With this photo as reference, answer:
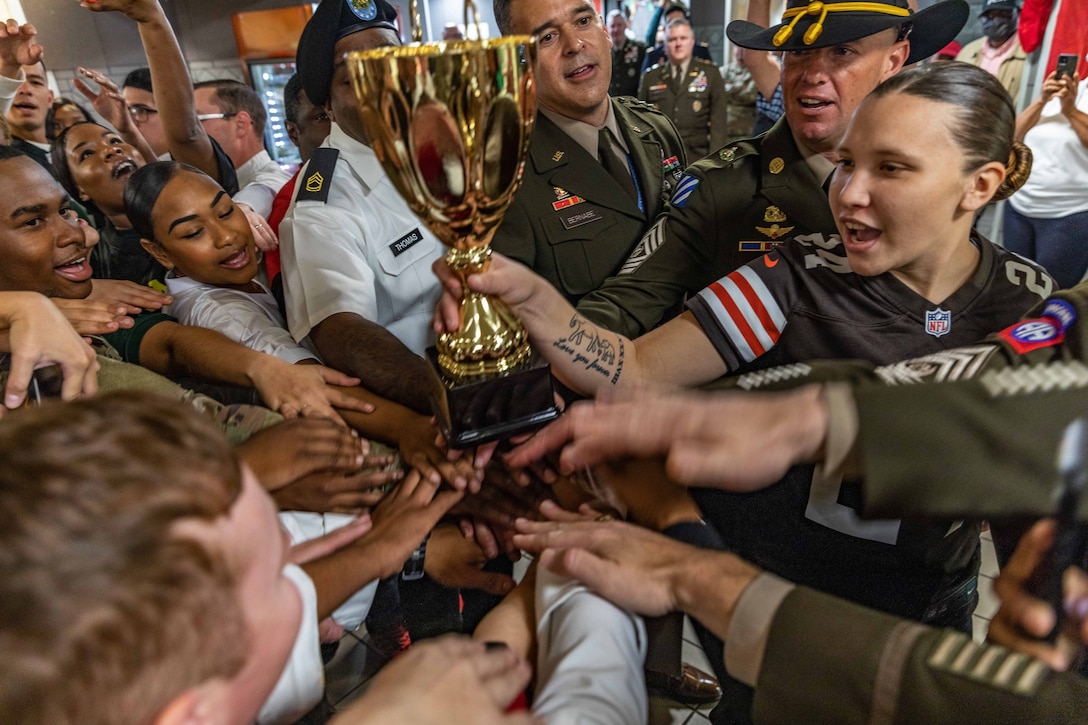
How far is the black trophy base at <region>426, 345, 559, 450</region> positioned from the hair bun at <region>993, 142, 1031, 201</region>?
2.62 feet

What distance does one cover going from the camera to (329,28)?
156cm

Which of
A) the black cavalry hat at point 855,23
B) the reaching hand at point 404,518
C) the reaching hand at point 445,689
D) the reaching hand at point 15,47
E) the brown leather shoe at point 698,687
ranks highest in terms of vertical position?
the reaching hand at point 15,47

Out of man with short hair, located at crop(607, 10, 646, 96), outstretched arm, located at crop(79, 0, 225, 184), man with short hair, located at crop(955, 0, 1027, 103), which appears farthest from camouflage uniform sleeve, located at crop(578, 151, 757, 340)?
man with short hair, located at crop(607, 10, 646, 96)

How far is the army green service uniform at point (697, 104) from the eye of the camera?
4688 mm

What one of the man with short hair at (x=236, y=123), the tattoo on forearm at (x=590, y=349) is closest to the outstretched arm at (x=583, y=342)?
the tattoo on forearm at (x=590, y=349)

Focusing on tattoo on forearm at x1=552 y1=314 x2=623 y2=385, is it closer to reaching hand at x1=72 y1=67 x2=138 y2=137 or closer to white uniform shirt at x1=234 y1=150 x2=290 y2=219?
white uniform shirt at x1=234 y1=150 x2=290 y2=219

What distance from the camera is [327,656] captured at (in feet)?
3.53

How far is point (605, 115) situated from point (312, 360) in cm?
106

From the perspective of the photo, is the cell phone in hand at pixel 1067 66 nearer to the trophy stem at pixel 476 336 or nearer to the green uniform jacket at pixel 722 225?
the green uniform jacket at pixel 722 225

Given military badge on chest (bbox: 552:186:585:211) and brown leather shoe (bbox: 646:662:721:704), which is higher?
military badge on chest (bbox: 552:186:585:211)

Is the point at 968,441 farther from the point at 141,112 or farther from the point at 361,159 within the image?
the point at 141,112

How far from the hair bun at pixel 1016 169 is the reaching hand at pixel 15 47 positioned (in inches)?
124

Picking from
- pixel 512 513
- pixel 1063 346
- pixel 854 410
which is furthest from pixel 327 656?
pixel 1063 346

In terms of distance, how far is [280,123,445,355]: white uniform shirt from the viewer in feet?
4.65
